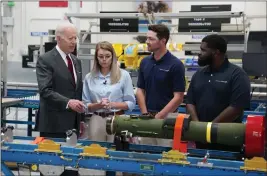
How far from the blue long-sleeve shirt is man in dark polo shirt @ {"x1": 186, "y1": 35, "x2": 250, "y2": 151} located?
1.45ft

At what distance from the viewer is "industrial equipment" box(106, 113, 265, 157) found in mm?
2021

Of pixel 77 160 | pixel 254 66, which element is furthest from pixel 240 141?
pixel 254 66

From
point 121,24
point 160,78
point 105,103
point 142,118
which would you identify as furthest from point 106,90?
point 121,24

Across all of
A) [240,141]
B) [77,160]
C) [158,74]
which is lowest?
[77,160]

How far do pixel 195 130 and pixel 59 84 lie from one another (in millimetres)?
1140

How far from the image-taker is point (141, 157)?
7.11 ft

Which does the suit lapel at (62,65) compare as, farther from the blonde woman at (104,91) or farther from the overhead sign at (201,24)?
the overhead sign at (201,24)

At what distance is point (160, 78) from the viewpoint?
301cm

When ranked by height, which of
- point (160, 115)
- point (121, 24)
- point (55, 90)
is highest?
point (121, 24)

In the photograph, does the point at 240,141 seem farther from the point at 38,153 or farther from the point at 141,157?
the point at 38,153

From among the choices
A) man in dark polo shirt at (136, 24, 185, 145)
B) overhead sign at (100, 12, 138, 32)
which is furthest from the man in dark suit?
overhead sign at (100, 12, 138, 32)

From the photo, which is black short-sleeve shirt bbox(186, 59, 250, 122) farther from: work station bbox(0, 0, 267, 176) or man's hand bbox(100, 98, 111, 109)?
man's hand bbox(100, 98, 111, 109)

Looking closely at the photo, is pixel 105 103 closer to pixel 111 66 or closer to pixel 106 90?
pixel 106 90

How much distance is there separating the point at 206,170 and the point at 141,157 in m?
0.36
